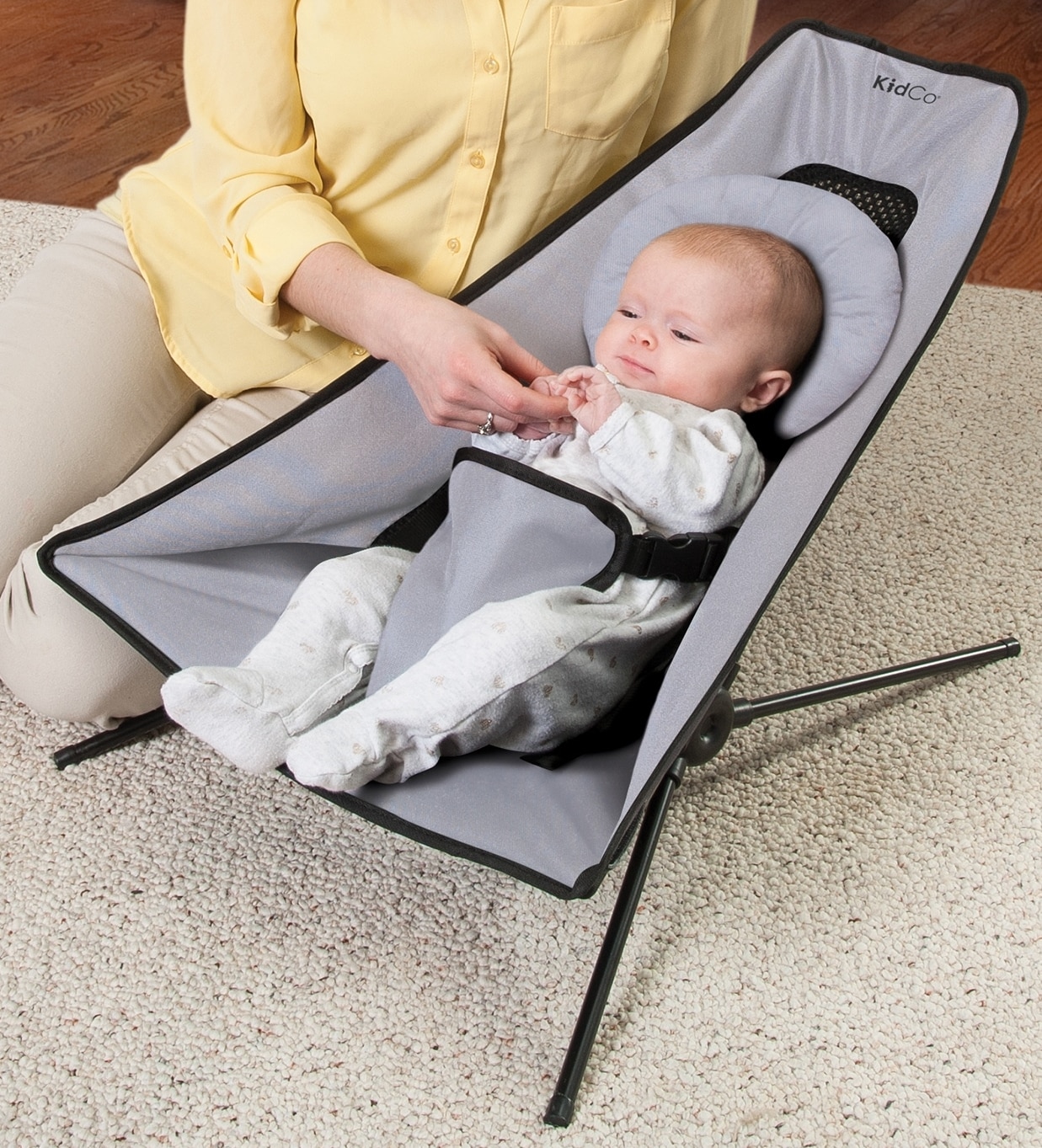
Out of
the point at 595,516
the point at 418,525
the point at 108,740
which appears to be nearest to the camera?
the point at 595,516

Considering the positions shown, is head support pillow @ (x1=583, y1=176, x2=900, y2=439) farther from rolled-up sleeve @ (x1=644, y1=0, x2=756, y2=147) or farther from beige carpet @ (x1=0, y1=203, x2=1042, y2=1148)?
beige carpet @ (x1=0, y1=203, x2=1042, y2=1148)

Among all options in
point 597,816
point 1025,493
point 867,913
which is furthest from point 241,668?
point 1025,493

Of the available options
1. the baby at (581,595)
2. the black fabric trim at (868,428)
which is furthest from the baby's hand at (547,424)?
the black fabric trim at (868,428)

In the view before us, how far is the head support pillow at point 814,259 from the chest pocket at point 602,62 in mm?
104

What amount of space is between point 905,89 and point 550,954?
969mm

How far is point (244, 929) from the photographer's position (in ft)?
4.02

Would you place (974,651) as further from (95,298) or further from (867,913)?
(95,298)

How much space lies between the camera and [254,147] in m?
1.15

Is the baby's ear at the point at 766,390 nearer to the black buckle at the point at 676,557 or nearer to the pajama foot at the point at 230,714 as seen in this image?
the black buckle at the point at 676,557

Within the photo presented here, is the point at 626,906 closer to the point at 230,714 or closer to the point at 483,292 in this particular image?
the point at 230,714

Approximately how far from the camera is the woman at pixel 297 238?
3.62ft

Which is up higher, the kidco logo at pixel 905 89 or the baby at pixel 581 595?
the kidco logo at pixel 905 89

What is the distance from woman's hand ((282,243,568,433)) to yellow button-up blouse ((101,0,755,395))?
0.11ft

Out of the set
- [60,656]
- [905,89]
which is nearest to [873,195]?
[905,89]
